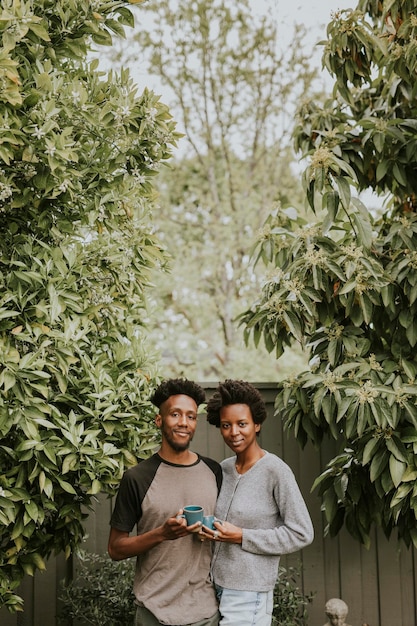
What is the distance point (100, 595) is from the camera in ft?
12.7

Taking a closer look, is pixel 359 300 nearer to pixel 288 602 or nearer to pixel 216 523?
pixel 216 523

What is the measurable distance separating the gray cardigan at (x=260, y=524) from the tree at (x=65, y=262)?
1.75ft

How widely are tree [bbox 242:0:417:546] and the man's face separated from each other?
0.86 metres

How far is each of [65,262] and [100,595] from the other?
6.36ft

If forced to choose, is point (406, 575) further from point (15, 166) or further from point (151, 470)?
point (15, 166)

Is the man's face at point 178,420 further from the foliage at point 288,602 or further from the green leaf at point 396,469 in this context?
the foliage at point 288,602

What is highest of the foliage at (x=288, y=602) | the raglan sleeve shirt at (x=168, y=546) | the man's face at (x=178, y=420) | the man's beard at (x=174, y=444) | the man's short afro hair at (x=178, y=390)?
the man's short afro hair at (x=178, y=390)

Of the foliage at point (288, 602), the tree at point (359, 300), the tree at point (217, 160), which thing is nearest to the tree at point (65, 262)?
the tree at point (359, 300)

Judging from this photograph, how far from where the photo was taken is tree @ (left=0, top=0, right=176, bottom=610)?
2.67 metres

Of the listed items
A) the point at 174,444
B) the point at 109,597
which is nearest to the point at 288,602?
the point at 109,597

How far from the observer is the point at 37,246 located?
9.64 ft

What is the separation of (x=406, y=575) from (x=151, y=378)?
7.51 feet

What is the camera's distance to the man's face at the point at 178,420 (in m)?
2.72

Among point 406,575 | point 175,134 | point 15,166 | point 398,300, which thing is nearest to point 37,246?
point 15,166
